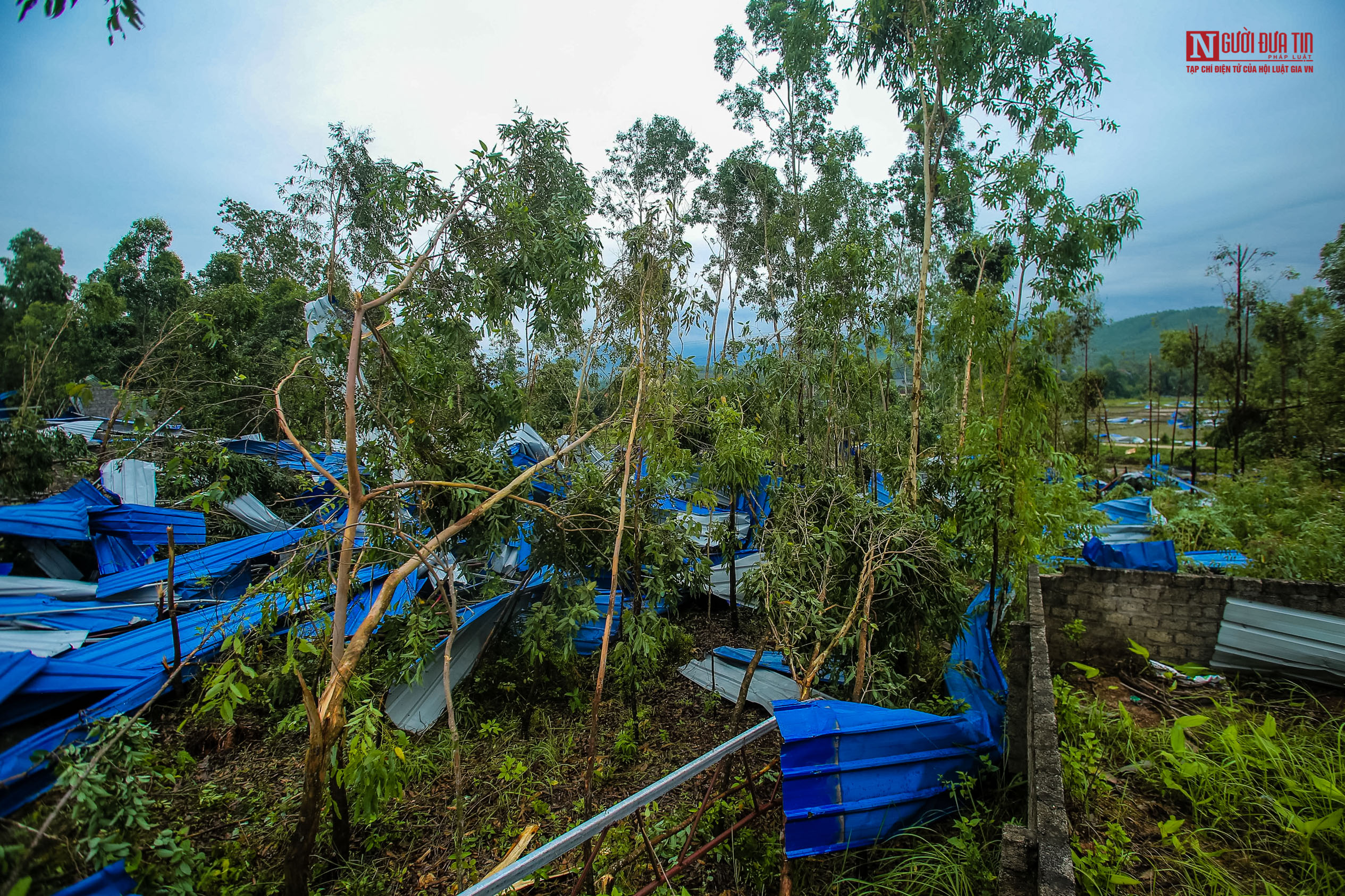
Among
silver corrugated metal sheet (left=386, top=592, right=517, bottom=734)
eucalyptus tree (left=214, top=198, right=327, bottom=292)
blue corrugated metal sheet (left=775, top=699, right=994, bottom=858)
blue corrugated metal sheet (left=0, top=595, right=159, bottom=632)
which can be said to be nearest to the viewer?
blue corrugated metal sheet (left=775, top=699, right=994, bottom=858)

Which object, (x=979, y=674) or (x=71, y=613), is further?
(x=71, y=613)

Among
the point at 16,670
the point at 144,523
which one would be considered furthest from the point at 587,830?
the point at 144,523

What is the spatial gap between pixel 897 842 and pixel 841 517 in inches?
81.8

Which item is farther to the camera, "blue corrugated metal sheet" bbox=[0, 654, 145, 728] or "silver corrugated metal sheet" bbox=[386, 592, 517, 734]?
"silver corrugated metal sheet" bbox=[386, 592, 517, 734]

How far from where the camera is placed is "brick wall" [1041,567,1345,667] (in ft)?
14.3

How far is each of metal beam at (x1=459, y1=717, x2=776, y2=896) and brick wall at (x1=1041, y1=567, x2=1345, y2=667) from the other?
11.5ft

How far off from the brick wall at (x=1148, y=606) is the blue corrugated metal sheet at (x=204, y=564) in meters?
7.31

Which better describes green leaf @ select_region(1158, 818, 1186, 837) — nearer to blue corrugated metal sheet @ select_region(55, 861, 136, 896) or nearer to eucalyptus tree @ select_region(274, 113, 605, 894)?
eucalyptus tree @ select_region(274, 113, 605, 894)

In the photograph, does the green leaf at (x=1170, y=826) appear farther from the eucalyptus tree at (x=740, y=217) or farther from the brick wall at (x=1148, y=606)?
the eucalyptus tree at (x=740, y=217)

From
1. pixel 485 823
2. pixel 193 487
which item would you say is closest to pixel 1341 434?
pixel 485 823

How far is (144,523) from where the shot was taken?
6875 mm

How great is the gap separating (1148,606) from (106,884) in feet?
21.7

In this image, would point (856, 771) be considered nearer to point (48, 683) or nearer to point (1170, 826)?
point (1170, 826)

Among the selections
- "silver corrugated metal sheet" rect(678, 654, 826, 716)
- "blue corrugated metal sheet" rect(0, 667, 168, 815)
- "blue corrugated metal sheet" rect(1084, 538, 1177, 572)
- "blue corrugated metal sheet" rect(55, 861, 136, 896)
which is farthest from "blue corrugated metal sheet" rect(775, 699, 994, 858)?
"blue corrugated metal sheet" rect(1084, 538, 1177, 572)
